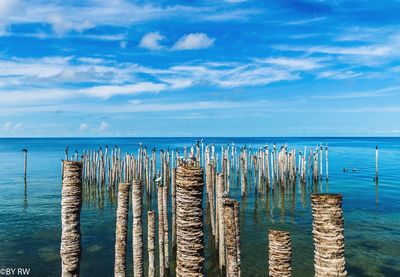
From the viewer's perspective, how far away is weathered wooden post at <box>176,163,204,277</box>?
3.88 m

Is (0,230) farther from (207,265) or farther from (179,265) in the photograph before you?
(179,265)

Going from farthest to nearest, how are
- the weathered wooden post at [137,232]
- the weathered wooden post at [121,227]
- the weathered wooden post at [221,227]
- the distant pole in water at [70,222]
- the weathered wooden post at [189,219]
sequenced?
the weathered wooden post at [221,227] < the weathered wooden post at [137,232] < the weathered wooden post at [121,227] < the distant pole in water at [70,222] < the weathered wooden post at [189,219]

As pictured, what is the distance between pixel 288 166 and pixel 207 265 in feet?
77.4

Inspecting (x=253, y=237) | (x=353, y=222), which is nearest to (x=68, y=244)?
(x=253, y=237)

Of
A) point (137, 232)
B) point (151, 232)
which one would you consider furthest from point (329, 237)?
point (151, 232)

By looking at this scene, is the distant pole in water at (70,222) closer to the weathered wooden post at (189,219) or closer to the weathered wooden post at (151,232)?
the weathered wooden post at (189,219)

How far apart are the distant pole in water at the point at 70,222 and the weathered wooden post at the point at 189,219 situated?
6.51 ft

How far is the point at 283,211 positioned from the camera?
25.4 meters

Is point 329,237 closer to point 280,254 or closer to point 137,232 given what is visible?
point 280,254

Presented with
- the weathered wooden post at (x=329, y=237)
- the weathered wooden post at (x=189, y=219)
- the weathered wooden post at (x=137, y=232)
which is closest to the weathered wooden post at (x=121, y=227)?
the weathered wooden post at (x=137, y=232)

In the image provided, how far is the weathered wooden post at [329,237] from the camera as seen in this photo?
3.94 metres

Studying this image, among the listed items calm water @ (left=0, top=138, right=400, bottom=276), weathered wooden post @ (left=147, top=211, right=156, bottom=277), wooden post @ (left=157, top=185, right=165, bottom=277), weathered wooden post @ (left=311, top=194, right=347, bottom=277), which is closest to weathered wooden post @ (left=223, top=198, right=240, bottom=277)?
weathered wooden post @ (left=147, top=211, right=156, bottom=277)

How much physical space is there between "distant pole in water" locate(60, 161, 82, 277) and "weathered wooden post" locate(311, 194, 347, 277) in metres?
3.36

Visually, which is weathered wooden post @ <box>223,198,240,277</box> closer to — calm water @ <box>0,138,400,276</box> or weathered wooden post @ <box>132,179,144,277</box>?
weathered wooden post @ <box>132,179,144,277</box>
